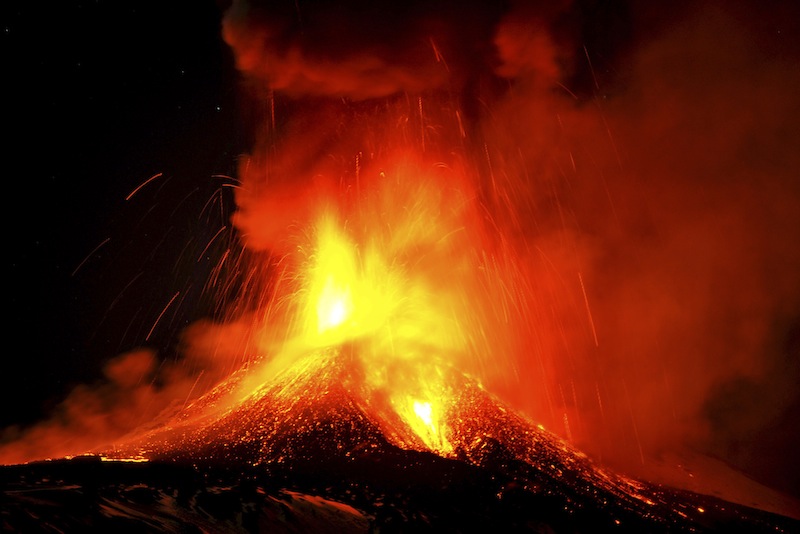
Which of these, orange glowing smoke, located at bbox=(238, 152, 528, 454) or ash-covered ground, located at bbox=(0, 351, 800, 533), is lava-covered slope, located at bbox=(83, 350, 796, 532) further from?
orange glowing smoke, located at bbox=(238, 152, 528, 454)

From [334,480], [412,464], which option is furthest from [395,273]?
[334,480]

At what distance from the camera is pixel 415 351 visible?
1712cm

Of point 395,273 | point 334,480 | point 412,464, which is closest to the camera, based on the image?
point 334,480

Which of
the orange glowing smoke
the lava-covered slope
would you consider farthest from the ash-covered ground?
the orange glowing smoke

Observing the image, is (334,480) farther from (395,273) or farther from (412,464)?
(395,273)

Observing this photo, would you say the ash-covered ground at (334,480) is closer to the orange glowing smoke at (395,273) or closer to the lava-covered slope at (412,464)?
the lava-covered slope at (412,464)

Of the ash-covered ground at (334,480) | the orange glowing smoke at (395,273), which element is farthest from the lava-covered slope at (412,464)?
the orange glowing smoke at (395,273)

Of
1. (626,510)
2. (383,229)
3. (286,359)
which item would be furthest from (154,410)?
(626,510)

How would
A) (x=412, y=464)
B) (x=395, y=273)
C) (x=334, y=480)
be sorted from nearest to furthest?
(x=334, y=480) → (x=412, y=464) → (x=395, y=273)

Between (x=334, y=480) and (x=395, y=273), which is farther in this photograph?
(x=395, y=273)

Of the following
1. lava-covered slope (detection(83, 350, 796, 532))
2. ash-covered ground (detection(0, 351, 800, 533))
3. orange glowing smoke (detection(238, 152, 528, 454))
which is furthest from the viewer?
orange glowing smoke (detection(238, 152, 528, 454))

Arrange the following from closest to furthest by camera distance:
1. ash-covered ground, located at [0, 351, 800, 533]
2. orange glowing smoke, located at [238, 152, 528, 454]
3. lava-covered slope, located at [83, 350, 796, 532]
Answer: ash-covered ground, located at [0, 351, 800, 533], lava-covered slope, located at [83, 350, 796, 532], orange glowing smoke, located at [238, 152, 528, 454]

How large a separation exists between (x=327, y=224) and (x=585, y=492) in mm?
11063

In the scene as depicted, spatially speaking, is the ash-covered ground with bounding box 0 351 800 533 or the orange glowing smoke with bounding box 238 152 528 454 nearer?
the ash-covered ground with bounding box 0 351 800 533
